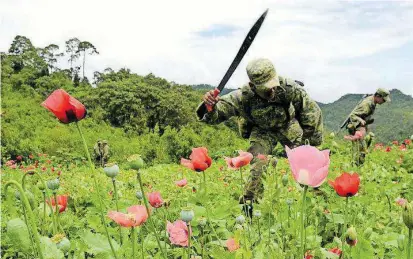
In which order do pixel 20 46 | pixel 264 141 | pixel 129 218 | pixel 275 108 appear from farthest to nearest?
1. pixel 20 46
2. pixel 264 141
3. pixel 275 108
4. pixel 129 218

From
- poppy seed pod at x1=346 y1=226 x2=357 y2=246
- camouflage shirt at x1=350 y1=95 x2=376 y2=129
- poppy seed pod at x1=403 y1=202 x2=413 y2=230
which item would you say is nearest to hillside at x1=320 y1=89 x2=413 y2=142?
camouflage shirt at x1=350 y1=95 x2=376 y2=129

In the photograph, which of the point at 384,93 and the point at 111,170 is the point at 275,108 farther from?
the point at 384,93

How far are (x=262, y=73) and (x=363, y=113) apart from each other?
16.1ft

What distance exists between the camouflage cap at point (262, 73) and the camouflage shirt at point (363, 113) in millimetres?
4595

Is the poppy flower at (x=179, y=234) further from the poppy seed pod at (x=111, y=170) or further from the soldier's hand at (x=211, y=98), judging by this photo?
the soldier's hand at (x=211, y=98)

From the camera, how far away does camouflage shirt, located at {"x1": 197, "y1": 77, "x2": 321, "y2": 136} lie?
12.8 ft

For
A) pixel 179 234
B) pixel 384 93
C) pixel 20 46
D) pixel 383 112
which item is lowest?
pixel 383 112

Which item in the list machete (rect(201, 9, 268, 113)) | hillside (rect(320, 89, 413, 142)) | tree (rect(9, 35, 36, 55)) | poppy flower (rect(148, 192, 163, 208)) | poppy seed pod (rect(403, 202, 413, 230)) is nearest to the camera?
poppy seed pod (rect(403, 202, 413, 230))

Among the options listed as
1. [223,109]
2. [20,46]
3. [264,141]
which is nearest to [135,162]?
[223,109]

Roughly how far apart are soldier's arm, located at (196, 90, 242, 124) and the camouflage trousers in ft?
0.94

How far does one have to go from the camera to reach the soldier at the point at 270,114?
12.7 ft

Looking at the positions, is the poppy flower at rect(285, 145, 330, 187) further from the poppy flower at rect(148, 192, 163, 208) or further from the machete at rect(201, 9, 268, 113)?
the machete at rect(201, 9, 268, 113)

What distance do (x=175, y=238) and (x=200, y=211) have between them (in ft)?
1.84

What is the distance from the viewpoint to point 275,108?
3930mm
